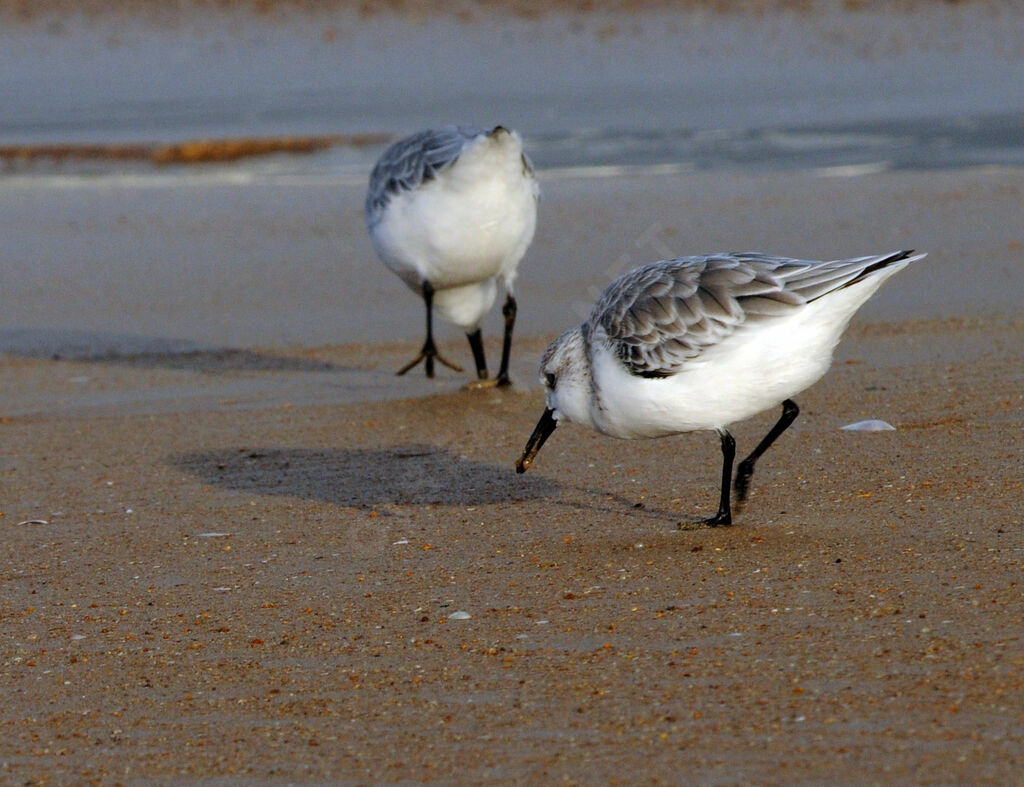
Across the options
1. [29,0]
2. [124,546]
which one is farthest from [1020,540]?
[29,0]

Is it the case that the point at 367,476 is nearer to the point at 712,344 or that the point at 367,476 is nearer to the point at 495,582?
the point at 495,582

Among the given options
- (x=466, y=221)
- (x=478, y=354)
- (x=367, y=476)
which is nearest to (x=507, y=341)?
(x=478, y=354)

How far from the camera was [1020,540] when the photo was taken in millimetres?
5371

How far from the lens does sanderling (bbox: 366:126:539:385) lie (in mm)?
8812

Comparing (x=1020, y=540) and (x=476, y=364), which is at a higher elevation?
(x=1020, y=540)

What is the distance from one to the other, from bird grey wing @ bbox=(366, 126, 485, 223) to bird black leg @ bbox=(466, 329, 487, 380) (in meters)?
0.95

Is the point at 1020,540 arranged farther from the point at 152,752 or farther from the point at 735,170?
the point at 735,170

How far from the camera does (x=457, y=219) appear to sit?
892 centimetres

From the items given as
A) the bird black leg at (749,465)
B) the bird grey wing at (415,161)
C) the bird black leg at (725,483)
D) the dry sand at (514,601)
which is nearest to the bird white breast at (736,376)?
the bird black leg at (725,483)

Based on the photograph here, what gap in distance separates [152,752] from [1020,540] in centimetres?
307

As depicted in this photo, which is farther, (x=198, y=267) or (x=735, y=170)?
(x=735, y=170)

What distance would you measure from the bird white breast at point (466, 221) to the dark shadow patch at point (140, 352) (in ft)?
3.14

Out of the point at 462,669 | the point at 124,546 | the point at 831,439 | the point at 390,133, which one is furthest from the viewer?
the point at 390,133

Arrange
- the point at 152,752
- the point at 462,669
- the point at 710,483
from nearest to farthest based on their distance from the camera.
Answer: the point at 152,752 → the point at 462,669 → the point at 710,483
